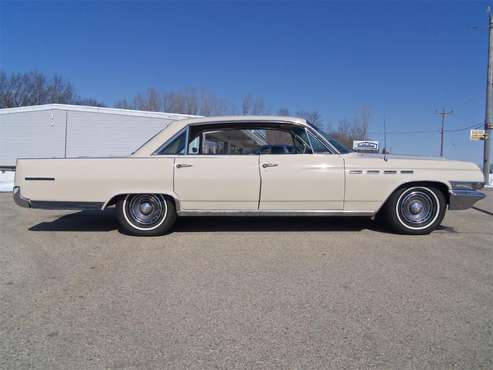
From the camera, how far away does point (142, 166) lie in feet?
14.4

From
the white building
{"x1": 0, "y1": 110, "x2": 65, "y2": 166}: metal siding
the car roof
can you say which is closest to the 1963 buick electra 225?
the car roof

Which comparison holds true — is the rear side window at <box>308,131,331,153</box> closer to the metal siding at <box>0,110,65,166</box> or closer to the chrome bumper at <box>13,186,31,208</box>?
the chrome bumper at <box>13,186,31,208</box>

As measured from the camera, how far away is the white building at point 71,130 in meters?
20.8

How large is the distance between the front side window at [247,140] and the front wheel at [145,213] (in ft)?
2.68

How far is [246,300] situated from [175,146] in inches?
101

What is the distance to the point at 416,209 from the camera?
4.60 metres

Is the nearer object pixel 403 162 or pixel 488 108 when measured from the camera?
pixel 403 162

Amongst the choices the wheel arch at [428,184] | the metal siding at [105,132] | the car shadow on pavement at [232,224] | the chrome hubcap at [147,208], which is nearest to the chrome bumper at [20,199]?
the car shadow on pavement at [232,224]

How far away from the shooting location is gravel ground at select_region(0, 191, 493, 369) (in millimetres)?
1993

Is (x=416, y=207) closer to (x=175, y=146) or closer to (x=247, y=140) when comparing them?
(x=247, y=140)

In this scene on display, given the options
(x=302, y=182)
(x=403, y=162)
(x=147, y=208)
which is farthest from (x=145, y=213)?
(x=403, y=162)

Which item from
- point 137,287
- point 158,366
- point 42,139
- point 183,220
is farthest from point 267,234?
point 42,139

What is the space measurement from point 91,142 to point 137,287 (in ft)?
67.0

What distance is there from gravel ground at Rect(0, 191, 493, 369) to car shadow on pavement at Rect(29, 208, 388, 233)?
0.30 m
